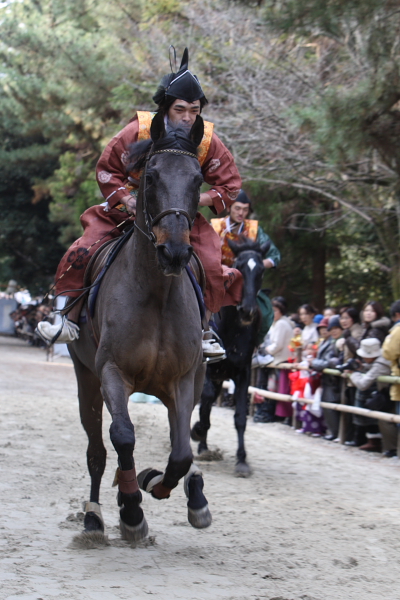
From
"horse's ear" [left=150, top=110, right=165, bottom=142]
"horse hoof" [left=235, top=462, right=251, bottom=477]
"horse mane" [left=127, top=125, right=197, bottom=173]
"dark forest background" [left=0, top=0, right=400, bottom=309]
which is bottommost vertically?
"horse hoof" [left=235, top=462, right=251, bottom=477]

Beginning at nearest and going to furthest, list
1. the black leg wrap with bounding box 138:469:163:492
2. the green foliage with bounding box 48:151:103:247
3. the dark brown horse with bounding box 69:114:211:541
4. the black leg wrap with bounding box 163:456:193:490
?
1. the dark brown horse with bounding box 69:114:211:541
2. the black leg wrap with bounding box 163:456:193:490
3. the black leg wrap with bounding box 138:469:163:492
4. the green foliage with bounding box 48:151:103:247

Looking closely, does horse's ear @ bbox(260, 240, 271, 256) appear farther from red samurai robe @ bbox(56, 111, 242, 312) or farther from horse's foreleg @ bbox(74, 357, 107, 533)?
horse's foreleg @ bbox(74, 357, 107, 533)

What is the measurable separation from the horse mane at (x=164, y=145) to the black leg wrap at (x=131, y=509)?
2025 mm

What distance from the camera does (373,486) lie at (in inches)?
318

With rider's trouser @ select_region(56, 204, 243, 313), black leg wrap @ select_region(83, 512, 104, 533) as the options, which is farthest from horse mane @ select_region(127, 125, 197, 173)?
black leg wrap @ select_region(83, 512, 104, 533)

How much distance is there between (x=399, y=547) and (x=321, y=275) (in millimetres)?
13305

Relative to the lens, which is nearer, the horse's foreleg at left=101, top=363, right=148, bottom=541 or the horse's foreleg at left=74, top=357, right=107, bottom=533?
the horse's foreleg at left=101, top=363, right=148, bottom=541

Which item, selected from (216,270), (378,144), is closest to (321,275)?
(378,144)

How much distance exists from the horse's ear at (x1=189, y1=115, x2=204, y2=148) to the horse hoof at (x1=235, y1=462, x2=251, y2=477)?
461 cm

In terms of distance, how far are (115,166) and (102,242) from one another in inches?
24.3

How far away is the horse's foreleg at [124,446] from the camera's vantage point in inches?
186

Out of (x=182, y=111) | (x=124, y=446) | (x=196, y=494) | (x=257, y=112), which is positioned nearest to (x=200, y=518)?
(x=196, y=494)

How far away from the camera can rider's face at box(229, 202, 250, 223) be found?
9.14m

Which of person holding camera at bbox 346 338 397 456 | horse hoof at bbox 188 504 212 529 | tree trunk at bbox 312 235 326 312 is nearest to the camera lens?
horse hoof at bbox 188 504 212 529
